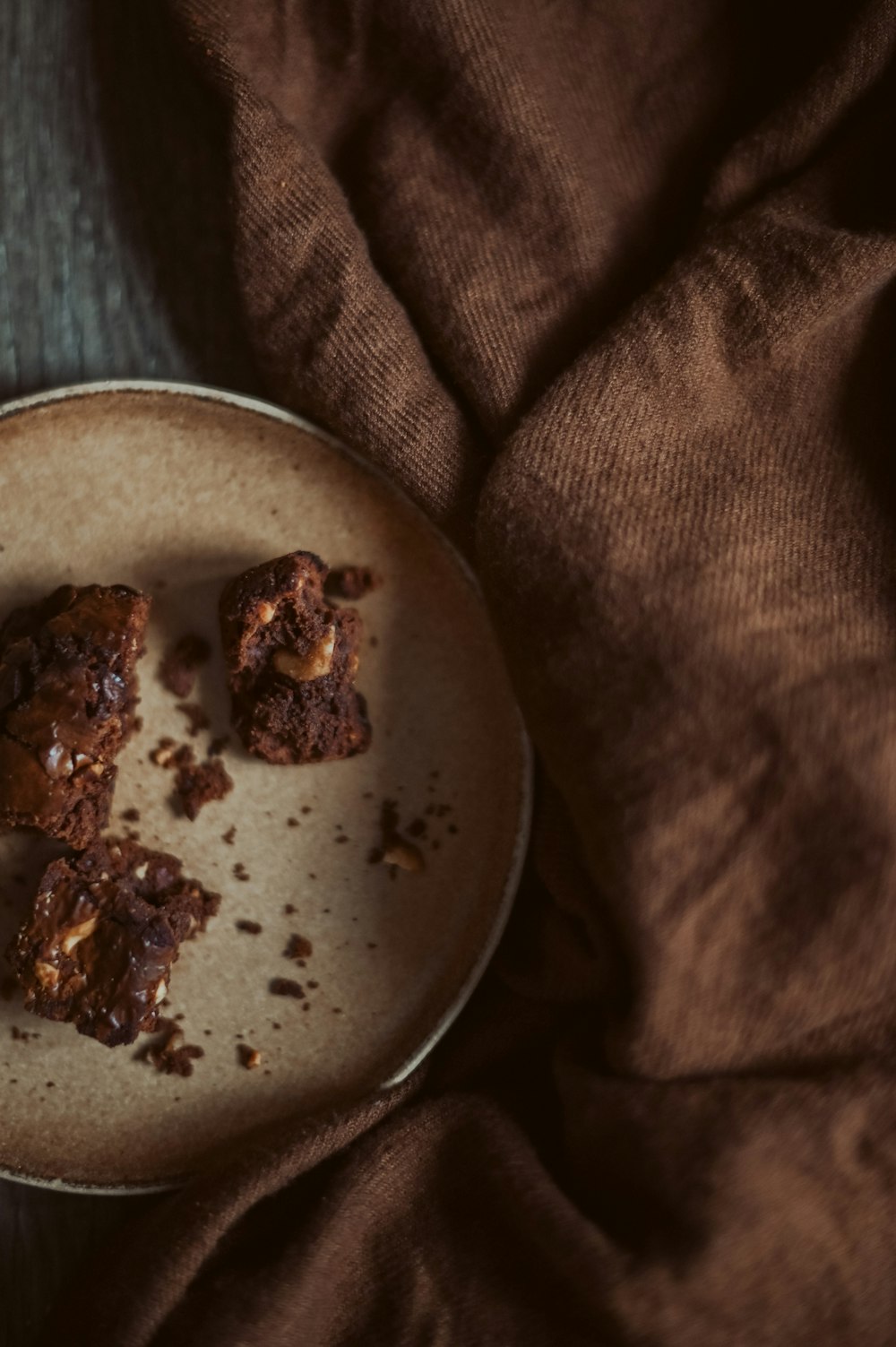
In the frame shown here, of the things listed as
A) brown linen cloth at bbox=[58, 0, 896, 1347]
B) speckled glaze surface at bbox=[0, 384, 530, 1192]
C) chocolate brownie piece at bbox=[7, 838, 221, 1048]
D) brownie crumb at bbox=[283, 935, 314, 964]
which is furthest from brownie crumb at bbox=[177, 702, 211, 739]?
brown linen cloth at bbox=[58, 0, 896, 1347]

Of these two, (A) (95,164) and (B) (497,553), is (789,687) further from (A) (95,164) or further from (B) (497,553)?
(A) (95,164)

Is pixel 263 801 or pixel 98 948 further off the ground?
pixel 263 801

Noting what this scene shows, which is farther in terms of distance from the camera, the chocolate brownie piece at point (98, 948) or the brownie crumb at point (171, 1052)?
the brownie crumb at point (171, 1052)

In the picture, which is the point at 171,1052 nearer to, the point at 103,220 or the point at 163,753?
the point at 163,753

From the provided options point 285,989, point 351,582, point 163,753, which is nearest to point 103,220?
point 351,582

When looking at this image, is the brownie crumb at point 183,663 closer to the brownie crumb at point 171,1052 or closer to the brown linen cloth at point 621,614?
the brown linen cloth at point 621,614

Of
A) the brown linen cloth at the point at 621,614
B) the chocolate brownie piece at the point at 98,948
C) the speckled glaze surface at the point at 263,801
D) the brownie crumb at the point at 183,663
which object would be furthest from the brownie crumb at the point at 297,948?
the brownie crumb at the point at 183,663

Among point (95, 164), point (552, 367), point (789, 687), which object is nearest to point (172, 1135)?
point (789, 687)
